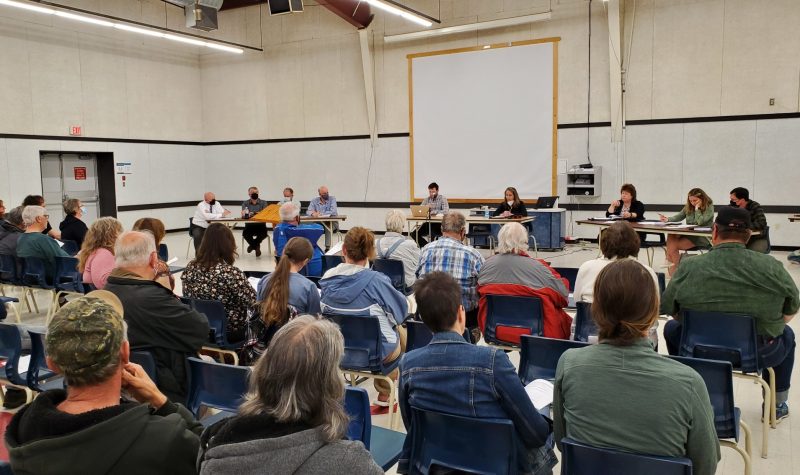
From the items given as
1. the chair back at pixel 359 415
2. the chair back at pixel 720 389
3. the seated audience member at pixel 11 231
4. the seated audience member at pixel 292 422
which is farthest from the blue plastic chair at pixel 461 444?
the seated audience member at pixel 11 231

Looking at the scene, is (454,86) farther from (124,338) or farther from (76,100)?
(124,338)

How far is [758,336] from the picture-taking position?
11.1 feet

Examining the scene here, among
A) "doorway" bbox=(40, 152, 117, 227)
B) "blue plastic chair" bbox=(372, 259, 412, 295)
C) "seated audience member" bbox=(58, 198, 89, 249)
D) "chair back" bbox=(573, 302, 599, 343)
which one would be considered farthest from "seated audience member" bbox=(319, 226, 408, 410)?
"doorway" bbox=(40, 152, 117, 227)

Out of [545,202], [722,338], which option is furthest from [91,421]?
[545,202]

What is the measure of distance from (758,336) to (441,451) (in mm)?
2242

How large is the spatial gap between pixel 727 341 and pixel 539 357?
45.4 inches

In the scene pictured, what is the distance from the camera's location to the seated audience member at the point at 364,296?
3764 millimetres

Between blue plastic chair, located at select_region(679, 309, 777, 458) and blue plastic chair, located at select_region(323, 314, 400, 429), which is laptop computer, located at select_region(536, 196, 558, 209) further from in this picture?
blue plastic chair, located at select_region(323, 314, 400, 429)

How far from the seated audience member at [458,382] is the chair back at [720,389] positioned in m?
0.81

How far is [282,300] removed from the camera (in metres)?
3.61

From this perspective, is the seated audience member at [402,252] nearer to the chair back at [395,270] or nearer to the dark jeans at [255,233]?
the chair back at [395,270]

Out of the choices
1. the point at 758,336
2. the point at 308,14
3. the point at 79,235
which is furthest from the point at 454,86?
the point at 758,336

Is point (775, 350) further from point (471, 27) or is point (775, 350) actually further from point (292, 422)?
point (471, 27)

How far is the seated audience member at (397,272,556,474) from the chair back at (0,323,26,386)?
247 centimetres
